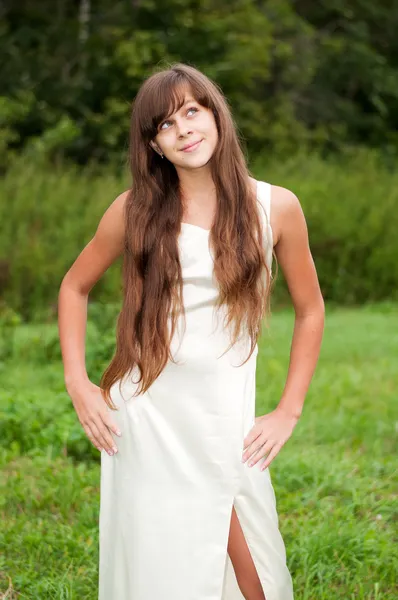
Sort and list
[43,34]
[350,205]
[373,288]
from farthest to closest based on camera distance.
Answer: [43,34] < [350,205] < [373,288]

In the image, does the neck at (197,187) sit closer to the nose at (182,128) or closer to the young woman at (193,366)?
the young woman at (193,366)

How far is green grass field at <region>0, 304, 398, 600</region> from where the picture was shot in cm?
375

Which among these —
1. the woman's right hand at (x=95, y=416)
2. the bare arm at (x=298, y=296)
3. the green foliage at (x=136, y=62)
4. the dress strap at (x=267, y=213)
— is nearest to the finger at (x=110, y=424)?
the woman's right hand at (x=95, y=416)

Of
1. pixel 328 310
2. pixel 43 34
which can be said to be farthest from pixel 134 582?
pixel 43 34

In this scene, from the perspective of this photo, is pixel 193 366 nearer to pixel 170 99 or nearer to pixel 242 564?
pixel 242 564

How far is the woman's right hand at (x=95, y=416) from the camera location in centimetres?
278

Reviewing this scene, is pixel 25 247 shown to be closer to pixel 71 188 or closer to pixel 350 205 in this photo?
pixel 71 188

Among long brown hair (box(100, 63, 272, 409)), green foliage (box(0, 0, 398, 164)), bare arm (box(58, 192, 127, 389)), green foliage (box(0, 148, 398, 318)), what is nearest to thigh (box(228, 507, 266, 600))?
long brown hair (box(100, 63, 272, 409))

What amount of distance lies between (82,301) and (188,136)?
0.54 metres

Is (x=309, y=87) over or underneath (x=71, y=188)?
over

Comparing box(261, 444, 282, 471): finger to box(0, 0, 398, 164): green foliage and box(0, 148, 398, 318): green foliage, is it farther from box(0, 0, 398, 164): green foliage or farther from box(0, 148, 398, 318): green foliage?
box(0, 0, 398, 164): green foliage

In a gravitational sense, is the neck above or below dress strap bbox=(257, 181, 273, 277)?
above

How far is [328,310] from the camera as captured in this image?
12.4 metres

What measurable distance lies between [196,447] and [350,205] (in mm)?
11929
